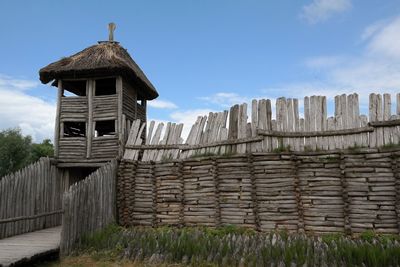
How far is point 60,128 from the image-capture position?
13812 mm

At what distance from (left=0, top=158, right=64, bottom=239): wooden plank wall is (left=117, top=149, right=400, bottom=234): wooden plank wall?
2638mm

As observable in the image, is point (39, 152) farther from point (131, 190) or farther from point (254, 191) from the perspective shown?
point (254, 191)

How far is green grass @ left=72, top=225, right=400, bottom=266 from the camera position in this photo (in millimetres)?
6922

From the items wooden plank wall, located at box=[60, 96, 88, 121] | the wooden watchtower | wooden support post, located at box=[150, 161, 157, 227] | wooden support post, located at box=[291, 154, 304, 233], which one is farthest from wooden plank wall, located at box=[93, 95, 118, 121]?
wooden support post, located at box=[291, 154, 304, 233]

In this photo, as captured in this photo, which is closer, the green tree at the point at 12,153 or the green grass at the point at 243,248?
the green grass at the point at 243,248

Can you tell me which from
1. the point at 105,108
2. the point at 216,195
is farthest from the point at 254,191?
the point at 105,108

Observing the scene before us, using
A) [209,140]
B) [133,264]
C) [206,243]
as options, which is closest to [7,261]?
[133,264]

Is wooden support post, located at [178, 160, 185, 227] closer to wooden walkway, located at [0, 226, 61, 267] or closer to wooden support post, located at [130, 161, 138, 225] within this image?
wooden support post, located at [130, 161, 138, 225]

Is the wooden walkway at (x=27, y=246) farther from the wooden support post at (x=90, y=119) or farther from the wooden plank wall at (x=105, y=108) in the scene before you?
the wooden plank wall at (x=105, y=108)

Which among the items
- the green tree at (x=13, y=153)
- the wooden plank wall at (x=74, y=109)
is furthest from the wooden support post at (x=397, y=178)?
the green tree at (x=13, y=153)

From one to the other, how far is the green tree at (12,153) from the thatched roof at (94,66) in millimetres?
18983

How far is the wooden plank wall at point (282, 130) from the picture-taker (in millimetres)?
9102

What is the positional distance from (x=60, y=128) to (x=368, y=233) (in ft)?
36.7

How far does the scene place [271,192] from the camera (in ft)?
31.8
